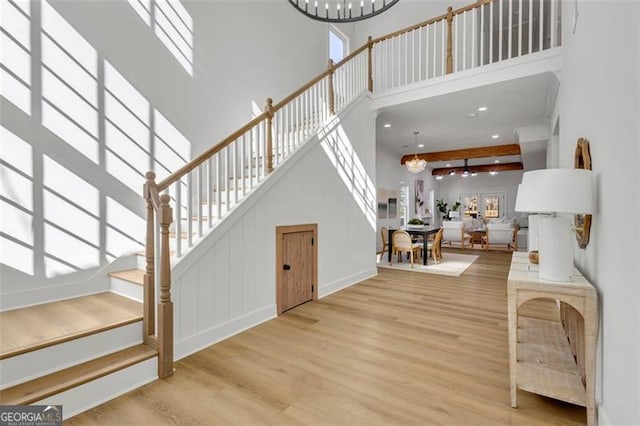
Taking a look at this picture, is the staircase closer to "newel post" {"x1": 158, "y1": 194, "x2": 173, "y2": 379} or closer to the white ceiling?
"newel post" {"x1": 158, "y1": 194, "x2": 173, "y2": 379}

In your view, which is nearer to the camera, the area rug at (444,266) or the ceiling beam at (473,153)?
the area rug at (444,266)

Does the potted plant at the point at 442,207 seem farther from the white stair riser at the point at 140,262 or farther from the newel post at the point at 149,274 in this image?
the newel post at the point at 149,274

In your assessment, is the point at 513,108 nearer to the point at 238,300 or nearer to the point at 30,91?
the point at 238,300

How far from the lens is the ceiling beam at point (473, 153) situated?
891cm

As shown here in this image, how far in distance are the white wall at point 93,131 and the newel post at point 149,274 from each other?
3.71 ft

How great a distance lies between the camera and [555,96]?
455 cm

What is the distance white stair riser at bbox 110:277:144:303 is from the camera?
9.58ft

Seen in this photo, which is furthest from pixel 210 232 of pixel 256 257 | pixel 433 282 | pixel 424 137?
pixel 424 137

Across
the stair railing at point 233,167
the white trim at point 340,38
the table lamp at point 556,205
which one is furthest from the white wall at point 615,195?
the white trim at point 340,38

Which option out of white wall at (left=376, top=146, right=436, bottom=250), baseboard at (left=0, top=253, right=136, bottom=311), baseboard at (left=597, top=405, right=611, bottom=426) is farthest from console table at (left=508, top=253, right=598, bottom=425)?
white wall at (left=376, top=146, right=436, bottom=250)

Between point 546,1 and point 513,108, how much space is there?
308cm

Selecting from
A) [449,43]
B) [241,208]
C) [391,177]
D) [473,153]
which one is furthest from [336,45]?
[241,208]

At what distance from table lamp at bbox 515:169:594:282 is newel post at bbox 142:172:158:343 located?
273 centimetres

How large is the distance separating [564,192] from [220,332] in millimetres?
3022
